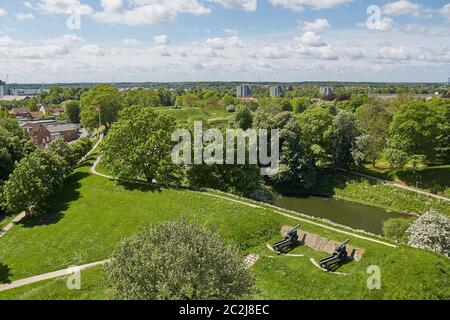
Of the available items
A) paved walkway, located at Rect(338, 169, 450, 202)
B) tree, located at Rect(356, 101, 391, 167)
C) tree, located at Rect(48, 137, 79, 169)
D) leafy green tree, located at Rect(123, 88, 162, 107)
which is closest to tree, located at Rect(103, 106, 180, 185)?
tree, located at Rect(48, 137, 79, 169)

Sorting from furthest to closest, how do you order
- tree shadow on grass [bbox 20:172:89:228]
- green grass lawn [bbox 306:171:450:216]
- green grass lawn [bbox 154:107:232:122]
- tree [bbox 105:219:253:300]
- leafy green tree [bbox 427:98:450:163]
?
green grass lawn [bbox 154:107:232:122] < leafy green tree [bbox 427:98:450:163] < green grass lawn [bbox 306:171:450:216] < tree shadow on grass [bbox 20:172:89:228] < tree [bbox 105:219:253:300]

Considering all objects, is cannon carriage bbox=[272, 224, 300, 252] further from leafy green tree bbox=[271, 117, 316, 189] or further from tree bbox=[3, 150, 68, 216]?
leafy green tree bbox=[271, 117, 316, 189]

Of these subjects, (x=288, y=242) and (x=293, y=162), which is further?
(x=293, y=162)

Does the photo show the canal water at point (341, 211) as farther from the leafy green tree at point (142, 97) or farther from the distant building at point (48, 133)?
the distant building at point (48, 133)

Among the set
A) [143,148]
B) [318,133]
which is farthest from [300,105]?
[143,148]

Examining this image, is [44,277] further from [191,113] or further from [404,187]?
[191,113]
